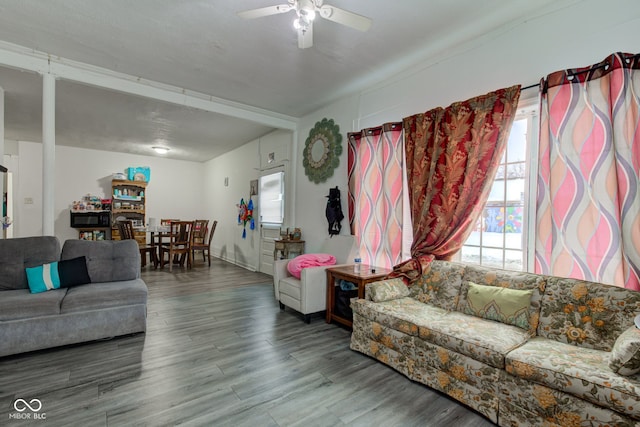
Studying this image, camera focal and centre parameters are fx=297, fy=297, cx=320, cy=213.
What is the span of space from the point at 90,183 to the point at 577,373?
9.38 meters

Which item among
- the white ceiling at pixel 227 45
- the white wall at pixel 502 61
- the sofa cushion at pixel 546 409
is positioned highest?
the white ceiling at pixel 227 45

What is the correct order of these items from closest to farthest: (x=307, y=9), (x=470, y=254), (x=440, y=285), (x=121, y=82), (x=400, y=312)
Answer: (x=307, y=9) < (x=400, y=312) < (x=440, y=285) < (x=470, y=254) < (x=121, y=82)

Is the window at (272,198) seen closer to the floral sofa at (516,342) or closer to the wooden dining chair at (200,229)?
the wooden dining chair at (200,229)

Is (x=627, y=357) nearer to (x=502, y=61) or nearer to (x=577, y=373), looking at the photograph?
(x=577, y=373)

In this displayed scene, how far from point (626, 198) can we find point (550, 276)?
0.68 meters

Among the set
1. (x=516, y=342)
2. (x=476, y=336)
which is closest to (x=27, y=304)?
(x=476, y=336)

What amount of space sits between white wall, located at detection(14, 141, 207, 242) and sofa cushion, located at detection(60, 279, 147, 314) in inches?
222

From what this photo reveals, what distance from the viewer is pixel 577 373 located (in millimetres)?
1503

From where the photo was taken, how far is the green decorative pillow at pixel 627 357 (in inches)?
55.0

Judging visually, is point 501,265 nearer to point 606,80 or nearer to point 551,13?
point 606,80

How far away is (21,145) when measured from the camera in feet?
21.8

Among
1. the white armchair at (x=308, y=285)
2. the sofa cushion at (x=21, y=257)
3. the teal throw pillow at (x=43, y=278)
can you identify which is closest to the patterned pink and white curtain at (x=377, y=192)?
the white armchair at (x=308, y=285)

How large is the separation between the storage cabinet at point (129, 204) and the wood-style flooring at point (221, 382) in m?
5.11

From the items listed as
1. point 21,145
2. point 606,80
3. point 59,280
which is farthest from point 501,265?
point 21,145
